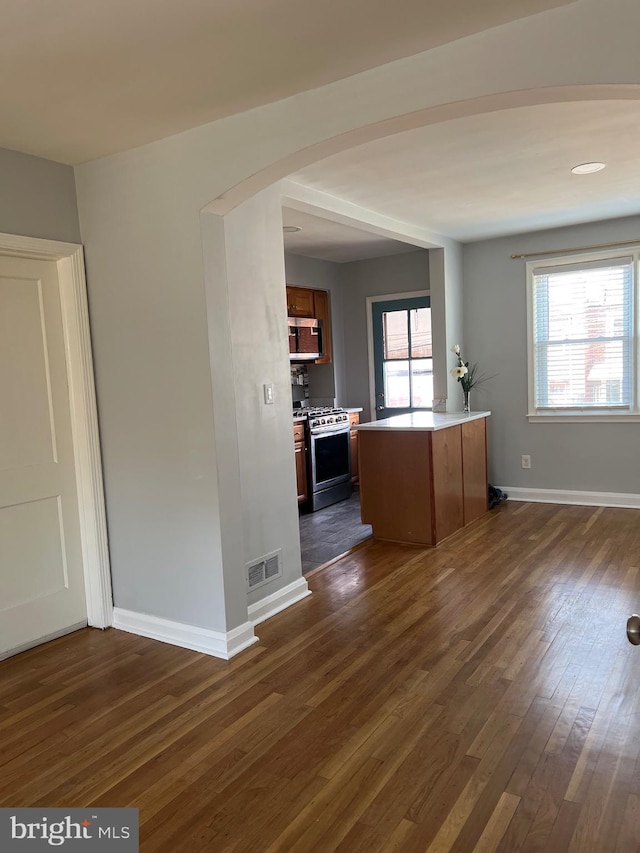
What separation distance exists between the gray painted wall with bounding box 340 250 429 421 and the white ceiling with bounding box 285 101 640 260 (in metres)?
1.33

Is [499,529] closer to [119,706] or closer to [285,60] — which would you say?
[119,706]

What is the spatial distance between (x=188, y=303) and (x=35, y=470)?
3.88 ft

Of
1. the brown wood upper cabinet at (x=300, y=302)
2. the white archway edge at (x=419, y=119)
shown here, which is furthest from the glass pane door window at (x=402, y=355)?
the white archway edge at (x=419, y=119)

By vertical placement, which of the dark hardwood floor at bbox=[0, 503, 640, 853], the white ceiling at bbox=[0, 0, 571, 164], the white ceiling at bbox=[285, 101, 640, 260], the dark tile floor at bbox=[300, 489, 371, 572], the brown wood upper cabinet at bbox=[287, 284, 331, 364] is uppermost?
the white ceiling at bbox=[285, 101, 640, 260]

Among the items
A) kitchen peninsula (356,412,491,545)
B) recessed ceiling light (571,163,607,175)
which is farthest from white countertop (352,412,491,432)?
recessed ceiling light (571,163,607,175)

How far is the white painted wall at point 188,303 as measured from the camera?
2.30 metres

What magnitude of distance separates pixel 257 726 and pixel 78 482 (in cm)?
166

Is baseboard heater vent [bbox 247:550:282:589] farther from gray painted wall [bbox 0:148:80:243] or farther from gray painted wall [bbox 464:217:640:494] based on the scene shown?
gray painted wall [bbox 464:217:640:494]

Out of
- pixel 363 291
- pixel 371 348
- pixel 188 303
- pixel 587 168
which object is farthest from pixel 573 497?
pixel 188 303

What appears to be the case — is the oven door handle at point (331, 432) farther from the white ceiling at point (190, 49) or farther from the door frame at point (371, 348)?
the white ceiling at point (190, 49)

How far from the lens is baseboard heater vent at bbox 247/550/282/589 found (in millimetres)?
3357

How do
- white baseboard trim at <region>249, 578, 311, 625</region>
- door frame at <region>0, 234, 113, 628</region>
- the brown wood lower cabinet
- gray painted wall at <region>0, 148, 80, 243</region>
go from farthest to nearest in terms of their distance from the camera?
the brown wood lower cabinet
white baseboard trim at <region>249, 578, 311, 625</region>
door frame at <region>0, 234, 113, 628</region>
gray painted wall at <region>0, 148, 80, 243</region>

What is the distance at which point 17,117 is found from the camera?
2539mm

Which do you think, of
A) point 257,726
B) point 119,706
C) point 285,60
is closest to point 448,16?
point 285,60
